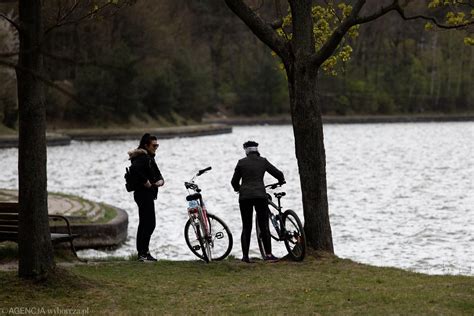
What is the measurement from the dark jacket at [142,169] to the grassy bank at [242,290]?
1.48 meters

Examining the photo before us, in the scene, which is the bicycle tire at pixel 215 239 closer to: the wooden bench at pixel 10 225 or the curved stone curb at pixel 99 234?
the wooden bench at pixel 10 225

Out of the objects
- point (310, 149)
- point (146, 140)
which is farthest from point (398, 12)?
point (146, 140)

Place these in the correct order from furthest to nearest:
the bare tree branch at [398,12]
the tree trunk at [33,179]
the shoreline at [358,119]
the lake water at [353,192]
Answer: the shoreline at [358,119], the lake water at [353,192], the bare tree branch at [398,12], the tree trunk at [33,179]

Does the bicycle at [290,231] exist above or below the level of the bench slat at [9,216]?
below

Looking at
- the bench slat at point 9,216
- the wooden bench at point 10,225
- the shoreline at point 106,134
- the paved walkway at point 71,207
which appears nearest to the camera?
the wooden bench at point 10,225

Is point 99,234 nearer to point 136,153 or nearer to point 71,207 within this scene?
point 71,207

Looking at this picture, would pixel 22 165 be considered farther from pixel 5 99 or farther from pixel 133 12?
pixel 133 12

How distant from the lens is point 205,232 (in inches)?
547

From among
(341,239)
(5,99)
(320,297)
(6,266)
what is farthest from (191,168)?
(320,297)

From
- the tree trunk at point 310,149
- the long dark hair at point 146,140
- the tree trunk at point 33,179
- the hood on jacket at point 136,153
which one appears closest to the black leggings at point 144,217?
the hood on jacket at point 136,153

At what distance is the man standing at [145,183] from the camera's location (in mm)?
13852

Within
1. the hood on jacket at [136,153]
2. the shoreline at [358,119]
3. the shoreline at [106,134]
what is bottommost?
the shoreline at [358,119]

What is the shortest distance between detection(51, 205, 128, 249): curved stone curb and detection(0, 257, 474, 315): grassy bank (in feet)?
17.4

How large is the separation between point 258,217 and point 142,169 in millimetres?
1921
